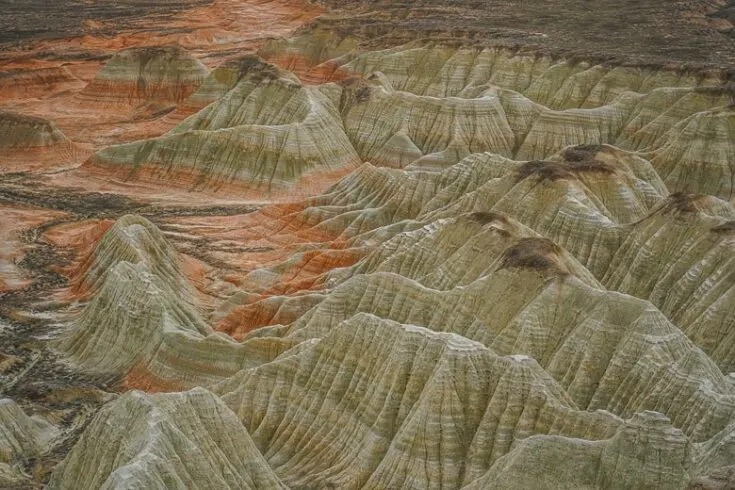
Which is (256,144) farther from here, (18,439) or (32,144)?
(18,439)

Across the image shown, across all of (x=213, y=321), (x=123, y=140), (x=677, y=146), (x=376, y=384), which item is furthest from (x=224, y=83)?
(x=376, y=384)

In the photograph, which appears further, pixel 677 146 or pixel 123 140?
pixel 123 140

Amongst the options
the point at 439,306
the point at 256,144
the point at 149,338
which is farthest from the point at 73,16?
the point at 439,306

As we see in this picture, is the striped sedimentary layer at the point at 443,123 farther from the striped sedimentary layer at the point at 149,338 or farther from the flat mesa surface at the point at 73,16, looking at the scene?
the flat mesa surface at the point at 73,16

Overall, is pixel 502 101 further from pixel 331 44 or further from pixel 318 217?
pixel 331 44

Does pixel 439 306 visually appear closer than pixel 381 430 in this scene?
No

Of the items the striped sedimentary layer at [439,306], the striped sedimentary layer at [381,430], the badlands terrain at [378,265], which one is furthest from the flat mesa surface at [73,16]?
the striped sedimentary layer at [381,430]
